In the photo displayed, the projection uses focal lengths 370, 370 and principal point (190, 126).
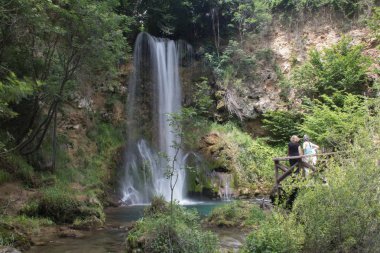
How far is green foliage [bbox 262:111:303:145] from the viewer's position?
21125mm

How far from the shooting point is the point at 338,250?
6172 mm

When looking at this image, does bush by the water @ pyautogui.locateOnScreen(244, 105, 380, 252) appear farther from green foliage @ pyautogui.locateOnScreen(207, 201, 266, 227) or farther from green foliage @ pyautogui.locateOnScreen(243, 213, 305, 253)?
green foliage @ pyautogui.locateOnScreen(207, 201, 266, 227)

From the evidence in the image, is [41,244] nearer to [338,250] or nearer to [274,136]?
[338,250]

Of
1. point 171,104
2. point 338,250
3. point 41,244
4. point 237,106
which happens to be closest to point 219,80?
point 237,106

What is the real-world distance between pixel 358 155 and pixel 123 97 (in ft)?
53.5

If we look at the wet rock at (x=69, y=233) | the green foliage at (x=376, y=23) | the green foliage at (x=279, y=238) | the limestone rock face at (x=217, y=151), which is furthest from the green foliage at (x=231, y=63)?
the green foliage at (x=279, y=238)

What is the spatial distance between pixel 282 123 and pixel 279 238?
51.3 ft

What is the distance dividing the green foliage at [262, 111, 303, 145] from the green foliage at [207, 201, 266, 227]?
9.97m

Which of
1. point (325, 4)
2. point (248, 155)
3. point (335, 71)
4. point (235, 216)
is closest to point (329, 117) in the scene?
point (335, 71)

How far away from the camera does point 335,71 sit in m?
20.2

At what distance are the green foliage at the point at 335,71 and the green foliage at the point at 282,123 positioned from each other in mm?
1719

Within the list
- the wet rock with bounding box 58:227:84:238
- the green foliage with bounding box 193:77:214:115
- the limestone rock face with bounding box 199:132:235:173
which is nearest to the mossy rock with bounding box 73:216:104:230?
the wet rock with bounding box 58:227:84:238

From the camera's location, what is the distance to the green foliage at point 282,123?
69.3ft

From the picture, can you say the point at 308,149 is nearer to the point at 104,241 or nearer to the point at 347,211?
the point at 347,211
